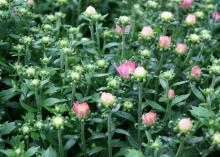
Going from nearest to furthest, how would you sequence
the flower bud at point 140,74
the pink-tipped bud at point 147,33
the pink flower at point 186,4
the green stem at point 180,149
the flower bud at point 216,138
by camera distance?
1. the flower bud at point 216,138
2. the green stem at point 180,149
3. the flower bud at point 140,74
4. the pink-tipped bud at point 147,33
5. the pink flower at point 186,4

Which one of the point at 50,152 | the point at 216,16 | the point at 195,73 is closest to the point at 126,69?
the point at 195,73

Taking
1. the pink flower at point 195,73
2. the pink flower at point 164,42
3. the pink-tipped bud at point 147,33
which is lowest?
the pink flower at point 195,73

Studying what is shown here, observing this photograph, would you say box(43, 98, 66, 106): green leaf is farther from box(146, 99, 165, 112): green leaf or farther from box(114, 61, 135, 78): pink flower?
box(146, 99, 165, 112): green leaf

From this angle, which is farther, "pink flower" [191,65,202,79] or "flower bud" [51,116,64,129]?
"pink flower" [191,65,202,79]

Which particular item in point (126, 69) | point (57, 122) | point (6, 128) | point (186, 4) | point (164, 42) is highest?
point (186, 4)

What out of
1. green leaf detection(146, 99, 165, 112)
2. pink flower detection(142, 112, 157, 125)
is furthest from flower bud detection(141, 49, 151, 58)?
pink flower detection(142, 112, 157, 125)

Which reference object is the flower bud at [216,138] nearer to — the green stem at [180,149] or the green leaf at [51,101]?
the green stem at [180,149]

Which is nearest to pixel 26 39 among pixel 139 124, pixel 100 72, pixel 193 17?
pixel 100 72

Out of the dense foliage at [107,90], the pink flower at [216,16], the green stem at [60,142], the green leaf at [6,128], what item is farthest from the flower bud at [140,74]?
the pink flower at [216,16]

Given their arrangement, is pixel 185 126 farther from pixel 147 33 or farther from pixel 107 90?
pixel 147 33
